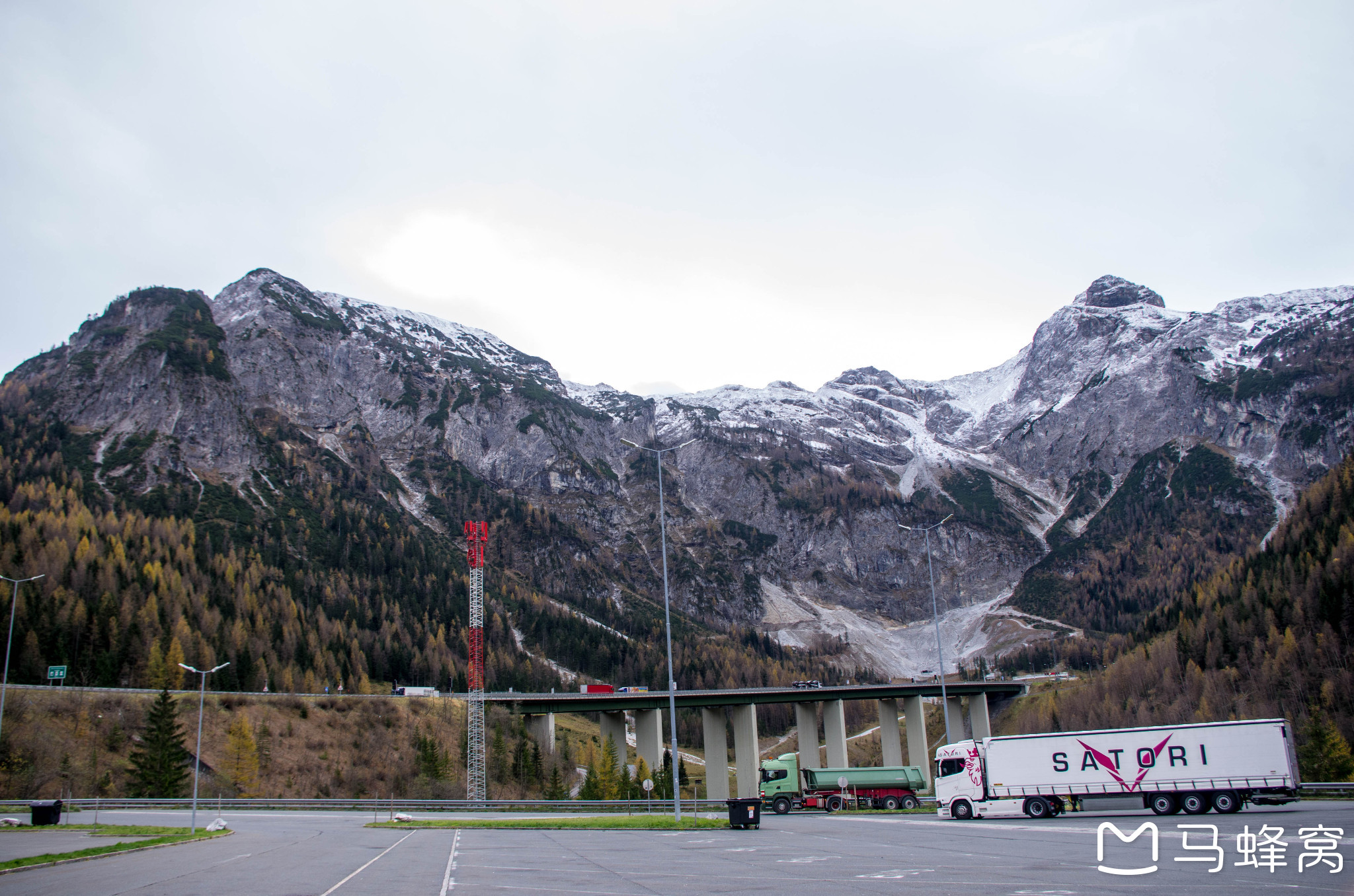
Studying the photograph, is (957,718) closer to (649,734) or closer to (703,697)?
(703,697)

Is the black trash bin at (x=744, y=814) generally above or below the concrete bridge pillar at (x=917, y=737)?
above

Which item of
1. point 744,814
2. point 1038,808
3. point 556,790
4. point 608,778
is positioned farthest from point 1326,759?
point 556,790

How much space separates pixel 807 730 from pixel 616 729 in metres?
32.5

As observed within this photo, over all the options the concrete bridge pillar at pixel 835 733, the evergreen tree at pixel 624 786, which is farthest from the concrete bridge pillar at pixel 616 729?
the concrete bridge pillar at pixel 835 733

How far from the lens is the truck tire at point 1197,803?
1565 inches

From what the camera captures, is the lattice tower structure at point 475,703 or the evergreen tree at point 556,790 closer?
the evergreen tree at point 556,790

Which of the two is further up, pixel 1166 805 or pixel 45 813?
pixel 45 813

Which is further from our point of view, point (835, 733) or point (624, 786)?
point (835, 733)

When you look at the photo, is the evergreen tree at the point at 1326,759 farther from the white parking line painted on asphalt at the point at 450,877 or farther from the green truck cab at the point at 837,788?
A: the white parking line painted on asphalt at the point at 450,877

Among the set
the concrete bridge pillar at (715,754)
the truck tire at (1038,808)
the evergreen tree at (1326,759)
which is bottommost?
the concrete bridge pillar at (715,754)

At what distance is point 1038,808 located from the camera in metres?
44.8

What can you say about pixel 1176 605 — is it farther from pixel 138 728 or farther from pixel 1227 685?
pixel 138 728

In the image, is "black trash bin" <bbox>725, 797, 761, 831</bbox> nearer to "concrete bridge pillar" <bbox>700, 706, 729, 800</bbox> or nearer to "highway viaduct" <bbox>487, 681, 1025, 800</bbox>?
"highway viaduct" <bbox>487, 681, 1025, 800</bbox>

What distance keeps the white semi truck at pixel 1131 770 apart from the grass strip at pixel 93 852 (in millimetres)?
41208
